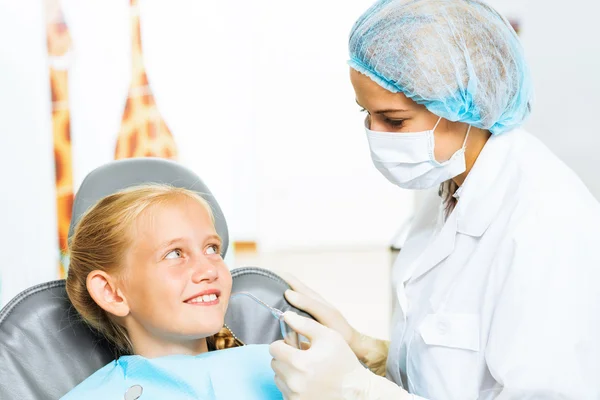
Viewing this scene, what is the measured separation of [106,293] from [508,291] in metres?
0.79

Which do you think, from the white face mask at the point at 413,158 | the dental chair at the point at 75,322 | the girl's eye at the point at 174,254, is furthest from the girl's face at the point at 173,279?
the white face mask at the point at 413,158

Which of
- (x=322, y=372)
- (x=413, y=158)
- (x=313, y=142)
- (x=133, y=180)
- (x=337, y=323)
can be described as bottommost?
(x=313, y=142)

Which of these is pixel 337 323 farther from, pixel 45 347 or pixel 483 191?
pixel 45 347

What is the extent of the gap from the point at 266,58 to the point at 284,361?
2.57 meters

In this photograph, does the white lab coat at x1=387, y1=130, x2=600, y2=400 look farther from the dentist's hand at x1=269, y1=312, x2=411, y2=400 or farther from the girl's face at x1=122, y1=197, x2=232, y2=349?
the girl's face at x1=122, y1=197, x2=232, y2=349

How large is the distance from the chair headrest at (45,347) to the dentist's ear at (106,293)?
0.08 m

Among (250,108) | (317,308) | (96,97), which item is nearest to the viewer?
(317,308)

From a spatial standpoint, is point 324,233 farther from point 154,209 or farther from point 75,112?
point 154,209

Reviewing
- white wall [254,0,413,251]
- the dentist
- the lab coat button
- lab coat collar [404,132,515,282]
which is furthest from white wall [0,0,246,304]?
the lab coat button

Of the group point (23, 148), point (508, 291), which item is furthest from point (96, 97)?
point (508, 291)

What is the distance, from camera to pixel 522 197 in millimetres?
1257

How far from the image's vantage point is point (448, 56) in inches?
50.3

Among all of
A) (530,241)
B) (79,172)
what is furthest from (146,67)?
(530,241)

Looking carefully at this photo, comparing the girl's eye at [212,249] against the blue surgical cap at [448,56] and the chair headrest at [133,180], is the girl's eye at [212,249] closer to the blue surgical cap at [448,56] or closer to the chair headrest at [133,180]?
the chair headrest at [133,180]
